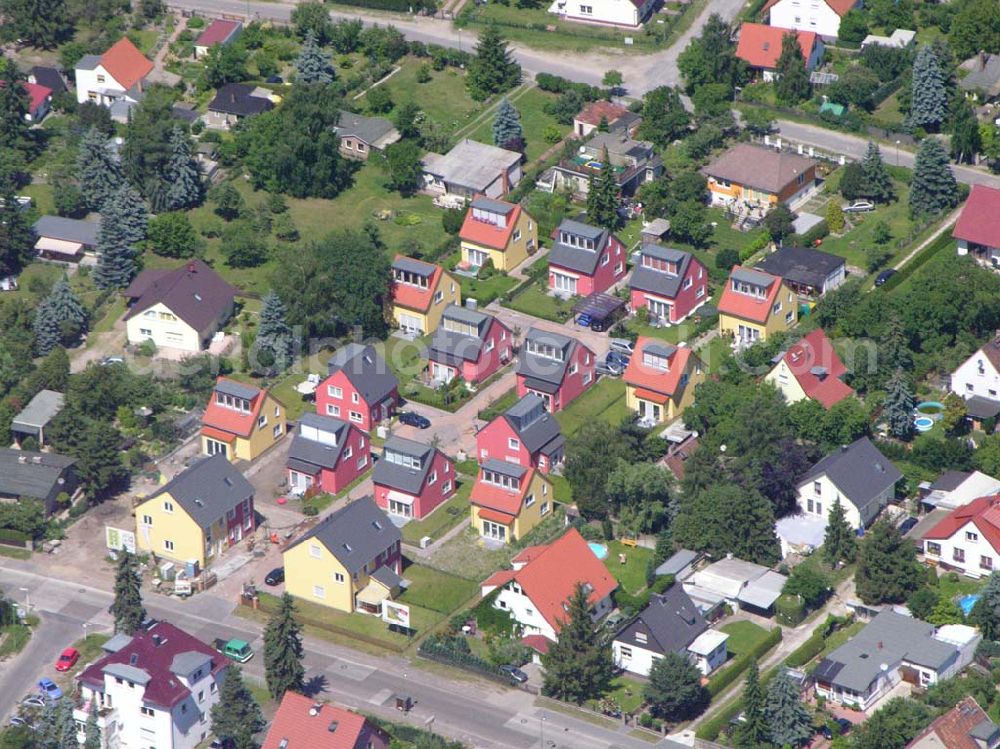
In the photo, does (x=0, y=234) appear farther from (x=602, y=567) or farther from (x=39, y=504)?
(x=602, y=567)

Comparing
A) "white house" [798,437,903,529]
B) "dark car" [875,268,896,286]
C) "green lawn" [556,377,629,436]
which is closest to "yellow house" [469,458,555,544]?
"green lawn" [556,377,629,436]

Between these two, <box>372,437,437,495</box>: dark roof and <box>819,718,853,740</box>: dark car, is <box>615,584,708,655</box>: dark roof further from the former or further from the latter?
<box>372,437,437,495</box>: dark roof

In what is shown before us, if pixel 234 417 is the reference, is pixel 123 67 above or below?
below

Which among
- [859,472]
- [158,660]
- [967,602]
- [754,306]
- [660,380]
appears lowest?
[158,660]

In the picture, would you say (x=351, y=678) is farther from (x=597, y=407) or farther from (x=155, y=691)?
(x=597, y=407)

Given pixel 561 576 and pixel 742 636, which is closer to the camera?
pixel 742 636

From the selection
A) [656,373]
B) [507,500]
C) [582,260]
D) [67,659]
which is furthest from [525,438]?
[67,659]

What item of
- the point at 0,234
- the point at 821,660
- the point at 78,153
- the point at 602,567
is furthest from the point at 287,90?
the point at 821,660
